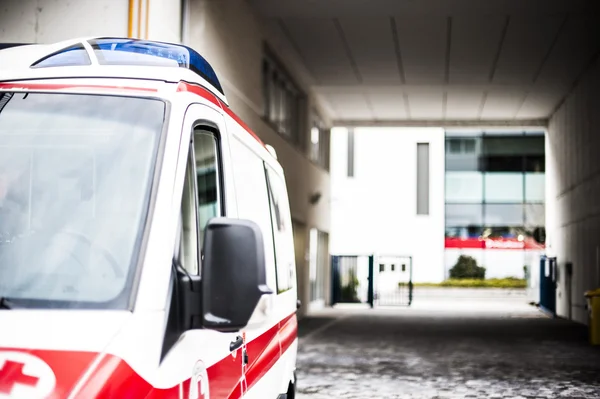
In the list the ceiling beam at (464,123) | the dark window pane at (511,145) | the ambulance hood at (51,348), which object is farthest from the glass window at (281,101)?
the dark window pane at (511,145)

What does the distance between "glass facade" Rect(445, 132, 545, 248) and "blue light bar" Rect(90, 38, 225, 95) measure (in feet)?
127

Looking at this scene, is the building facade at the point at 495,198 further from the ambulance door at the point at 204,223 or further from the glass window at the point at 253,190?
the ambulance door at the point at 204,223

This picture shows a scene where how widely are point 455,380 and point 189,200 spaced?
27.9ft

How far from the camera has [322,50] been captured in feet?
63.9

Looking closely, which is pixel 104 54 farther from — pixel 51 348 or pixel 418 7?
pixel 418 7

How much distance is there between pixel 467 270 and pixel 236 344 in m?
41.2

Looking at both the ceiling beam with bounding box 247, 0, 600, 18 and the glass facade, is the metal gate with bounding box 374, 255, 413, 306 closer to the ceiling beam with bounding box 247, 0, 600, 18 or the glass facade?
the glass facade

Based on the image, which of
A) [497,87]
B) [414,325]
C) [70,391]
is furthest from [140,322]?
[497,87]

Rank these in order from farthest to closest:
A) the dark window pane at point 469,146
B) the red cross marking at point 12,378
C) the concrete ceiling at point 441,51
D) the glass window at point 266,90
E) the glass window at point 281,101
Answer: the dark window pane at point 469,146
the glass window at point 281,101
the glass window at point 266,90
the concrete ceiling at point 441,51
the red cross marking at point 12,378

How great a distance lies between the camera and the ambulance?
9.25 feet

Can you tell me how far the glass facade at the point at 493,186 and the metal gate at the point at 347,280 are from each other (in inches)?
526

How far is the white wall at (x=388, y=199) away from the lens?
45.7 meters

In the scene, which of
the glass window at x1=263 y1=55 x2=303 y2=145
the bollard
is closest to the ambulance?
the bollard

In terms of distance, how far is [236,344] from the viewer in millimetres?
4055
